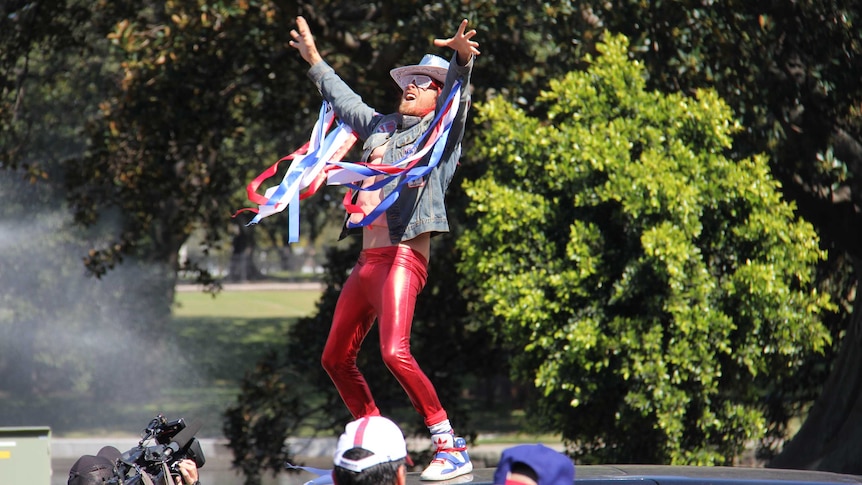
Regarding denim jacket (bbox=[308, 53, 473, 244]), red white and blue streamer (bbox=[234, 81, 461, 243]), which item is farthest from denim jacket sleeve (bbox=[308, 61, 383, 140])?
red white and blue streamer (bbox=[234, 81, 461, 243])

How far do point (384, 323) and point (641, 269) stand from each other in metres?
2.42

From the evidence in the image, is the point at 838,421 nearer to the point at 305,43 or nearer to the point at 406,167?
the point at 406,167

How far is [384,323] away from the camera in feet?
13.1

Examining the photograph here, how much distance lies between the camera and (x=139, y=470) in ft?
11.4

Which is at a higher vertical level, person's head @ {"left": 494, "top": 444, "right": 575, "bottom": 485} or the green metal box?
person's head @ {"left": 494, "top": 444, "right": 575, "bottom": 485}

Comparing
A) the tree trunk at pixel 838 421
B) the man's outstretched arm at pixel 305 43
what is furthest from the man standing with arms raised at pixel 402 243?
the tree trunk at pixel 838 421

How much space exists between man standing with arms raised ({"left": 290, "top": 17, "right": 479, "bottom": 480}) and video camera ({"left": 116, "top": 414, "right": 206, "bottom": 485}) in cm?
73

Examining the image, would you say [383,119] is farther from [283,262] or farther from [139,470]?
[283,262]

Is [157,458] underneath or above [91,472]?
above

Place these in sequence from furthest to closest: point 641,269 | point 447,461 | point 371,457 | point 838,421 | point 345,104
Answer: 1. point 838,421
2. point 641,269
3. point 345,104
4. point 447,461
5. point 371,457

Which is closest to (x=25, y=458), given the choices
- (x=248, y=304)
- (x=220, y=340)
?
(x=220, y=340)

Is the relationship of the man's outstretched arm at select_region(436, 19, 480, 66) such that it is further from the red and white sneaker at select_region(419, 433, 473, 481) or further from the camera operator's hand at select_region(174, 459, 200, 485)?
the camera operator's hand at select_region(174, 459, 200, 485)

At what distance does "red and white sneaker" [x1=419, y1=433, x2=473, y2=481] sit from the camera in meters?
3.72

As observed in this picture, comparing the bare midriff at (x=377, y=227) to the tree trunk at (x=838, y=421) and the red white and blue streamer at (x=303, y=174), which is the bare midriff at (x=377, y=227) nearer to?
the red white and blue streamer at (x=303, y=174)
